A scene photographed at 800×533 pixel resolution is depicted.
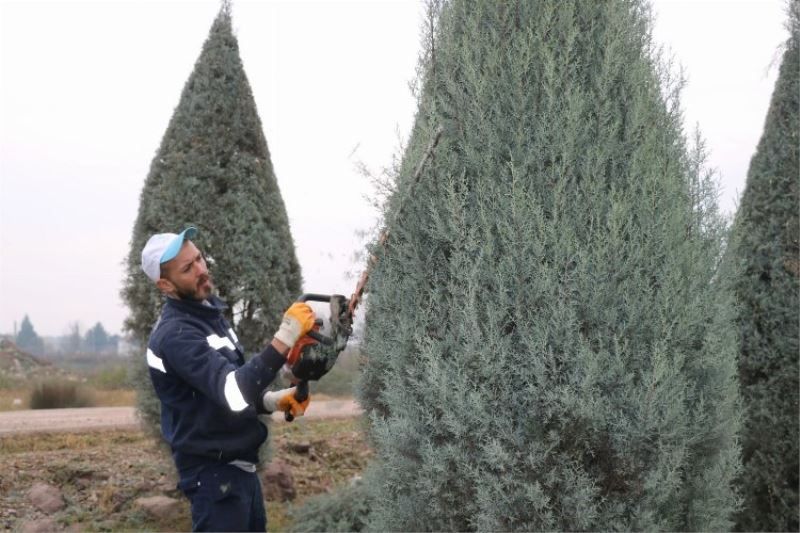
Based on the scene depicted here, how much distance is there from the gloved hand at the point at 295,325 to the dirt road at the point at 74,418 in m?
6.72

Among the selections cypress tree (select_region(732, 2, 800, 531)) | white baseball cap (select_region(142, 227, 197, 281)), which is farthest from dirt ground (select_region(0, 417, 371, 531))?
white baseball cap (select_region(142, 227, 197, 281))

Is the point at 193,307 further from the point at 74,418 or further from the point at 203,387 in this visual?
the point at 74,418

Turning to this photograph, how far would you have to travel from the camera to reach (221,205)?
305 inches

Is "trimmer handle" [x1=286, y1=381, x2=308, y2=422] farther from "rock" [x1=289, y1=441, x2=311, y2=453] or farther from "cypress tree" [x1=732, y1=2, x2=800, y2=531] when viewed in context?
"rock" [x1=289, y1=441, x2=311, y2=453]

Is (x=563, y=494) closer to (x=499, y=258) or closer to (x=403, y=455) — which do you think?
(x=403, y=455)

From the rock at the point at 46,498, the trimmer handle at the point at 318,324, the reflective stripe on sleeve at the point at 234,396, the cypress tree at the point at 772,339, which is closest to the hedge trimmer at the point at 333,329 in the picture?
the trimmer handle at the point at 318,324

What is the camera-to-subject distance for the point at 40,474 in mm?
8234

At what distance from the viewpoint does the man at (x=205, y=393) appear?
11.7 ft

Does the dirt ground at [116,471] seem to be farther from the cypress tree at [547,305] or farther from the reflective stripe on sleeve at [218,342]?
the cypress tree at [547,305]

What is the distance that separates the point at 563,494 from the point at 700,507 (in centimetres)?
75

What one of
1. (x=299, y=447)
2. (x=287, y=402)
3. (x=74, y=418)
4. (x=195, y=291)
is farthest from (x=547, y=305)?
(x=74, y=418)

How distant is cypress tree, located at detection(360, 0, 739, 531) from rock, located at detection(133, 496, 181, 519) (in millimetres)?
4177

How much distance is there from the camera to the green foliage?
13.5 meters

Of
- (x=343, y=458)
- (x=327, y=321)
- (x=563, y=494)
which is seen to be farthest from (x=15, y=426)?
(x=563, y=494)
